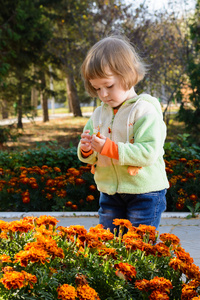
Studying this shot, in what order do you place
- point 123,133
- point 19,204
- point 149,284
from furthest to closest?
point 19,204
point 123,133
point 149,284

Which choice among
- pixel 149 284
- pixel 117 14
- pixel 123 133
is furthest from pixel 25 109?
pixel 149 284

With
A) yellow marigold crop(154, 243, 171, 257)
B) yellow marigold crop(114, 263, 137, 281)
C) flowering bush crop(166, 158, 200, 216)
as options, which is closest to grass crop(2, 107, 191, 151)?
flowering bush crop(166, 158, 200, 216)

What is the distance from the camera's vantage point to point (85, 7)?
1201 centimetres

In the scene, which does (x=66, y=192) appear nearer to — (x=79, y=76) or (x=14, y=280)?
(x=14, y=280)

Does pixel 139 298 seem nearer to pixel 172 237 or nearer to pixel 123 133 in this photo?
pixel 172 237

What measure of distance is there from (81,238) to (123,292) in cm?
33

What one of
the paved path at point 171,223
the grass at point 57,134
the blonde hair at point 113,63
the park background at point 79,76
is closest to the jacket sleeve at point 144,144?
the blonde hair at point 113,63

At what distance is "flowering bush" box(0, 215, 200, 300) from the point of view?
1.57m

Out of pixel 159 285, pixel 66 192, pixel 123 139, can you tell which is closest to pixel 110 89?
pixel 123 139

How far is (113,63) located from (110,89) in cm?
15

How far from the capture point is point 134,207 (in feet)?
7.34

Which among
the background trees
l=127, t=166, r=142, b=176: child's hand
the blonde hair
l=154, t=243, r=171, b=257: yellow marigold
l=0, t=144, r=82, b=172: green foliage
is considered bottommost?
l=0, t=144, r=82, b=172: green foliage

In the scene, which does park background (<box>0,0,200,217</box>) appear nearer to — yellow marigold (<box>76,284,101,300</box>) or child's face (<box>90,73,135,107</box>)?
child's face (<box>90,73,135,107</box>)

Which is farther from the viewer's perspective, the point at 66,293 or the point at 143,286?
the point at 143,286
